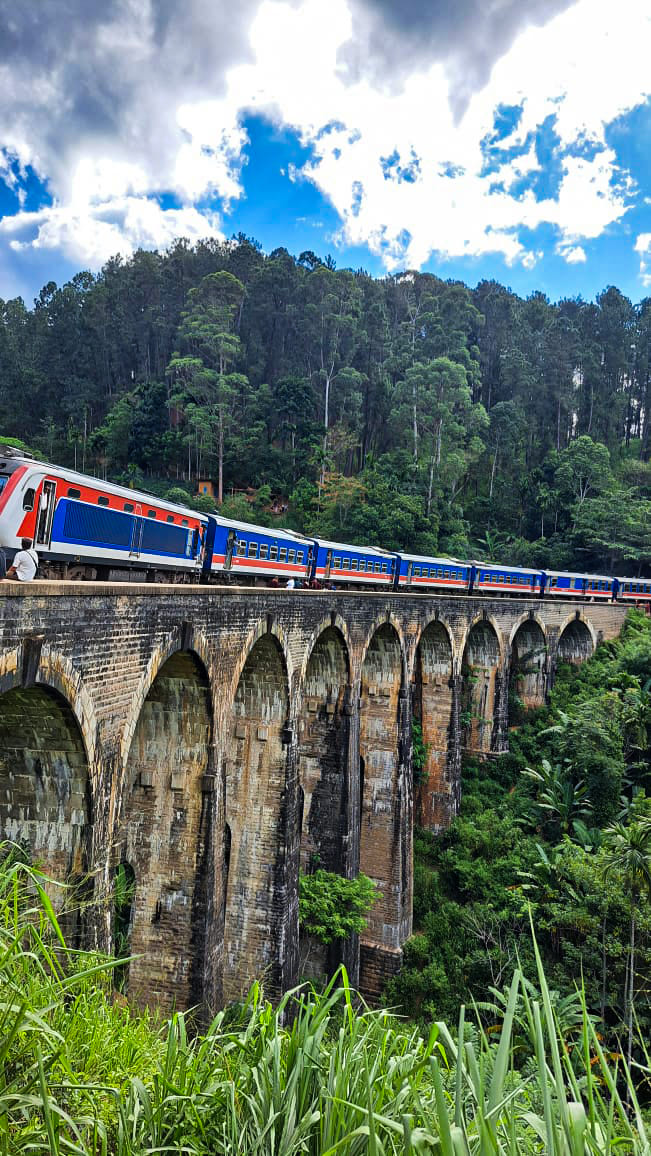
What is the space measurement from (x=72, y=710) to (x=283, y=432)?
4180cm

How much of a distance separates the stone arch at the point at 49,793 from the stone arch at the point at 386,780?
1240 cm

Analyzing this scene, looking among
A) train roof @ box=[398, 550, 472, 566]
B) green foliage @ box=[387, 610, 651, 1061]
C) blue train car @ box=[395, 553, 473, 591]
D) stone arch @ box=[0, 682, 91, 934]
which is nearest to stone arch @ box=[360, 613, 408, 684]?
blue train car @ box=[395, 553, 473, 591]

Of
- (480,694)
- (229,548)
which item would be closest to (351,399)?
(480,694)

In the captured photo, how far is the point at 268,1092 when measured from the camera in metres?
3.12

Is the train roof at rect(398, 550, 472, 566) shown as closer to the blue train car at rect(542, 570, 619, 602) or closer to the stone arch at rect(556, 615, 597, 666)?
the blue train car at rect(542, 570, 619, 602)

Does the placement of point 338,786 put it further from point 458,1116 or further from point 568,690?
point 568,690

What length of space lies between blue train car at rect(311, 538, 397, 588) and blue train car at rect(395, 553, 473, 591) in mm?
674

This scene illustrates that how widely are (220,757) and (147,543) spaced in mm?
4058

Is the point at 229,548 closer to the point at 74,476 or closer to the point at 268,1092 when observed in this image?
the point at 74,476

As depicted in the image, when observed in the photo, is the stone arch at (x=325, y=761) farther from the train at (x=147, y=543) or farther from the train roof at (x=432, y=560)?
the train roof at (x=432, y=560)

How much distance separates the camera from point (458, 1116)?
8.23 feet

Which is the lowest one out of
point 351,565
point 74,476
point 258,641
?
point 258,641

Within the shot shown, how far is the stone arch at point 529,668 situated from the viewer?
30828mm

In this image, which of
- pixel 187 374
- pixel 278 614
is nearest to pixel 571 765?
pixel 278 614
